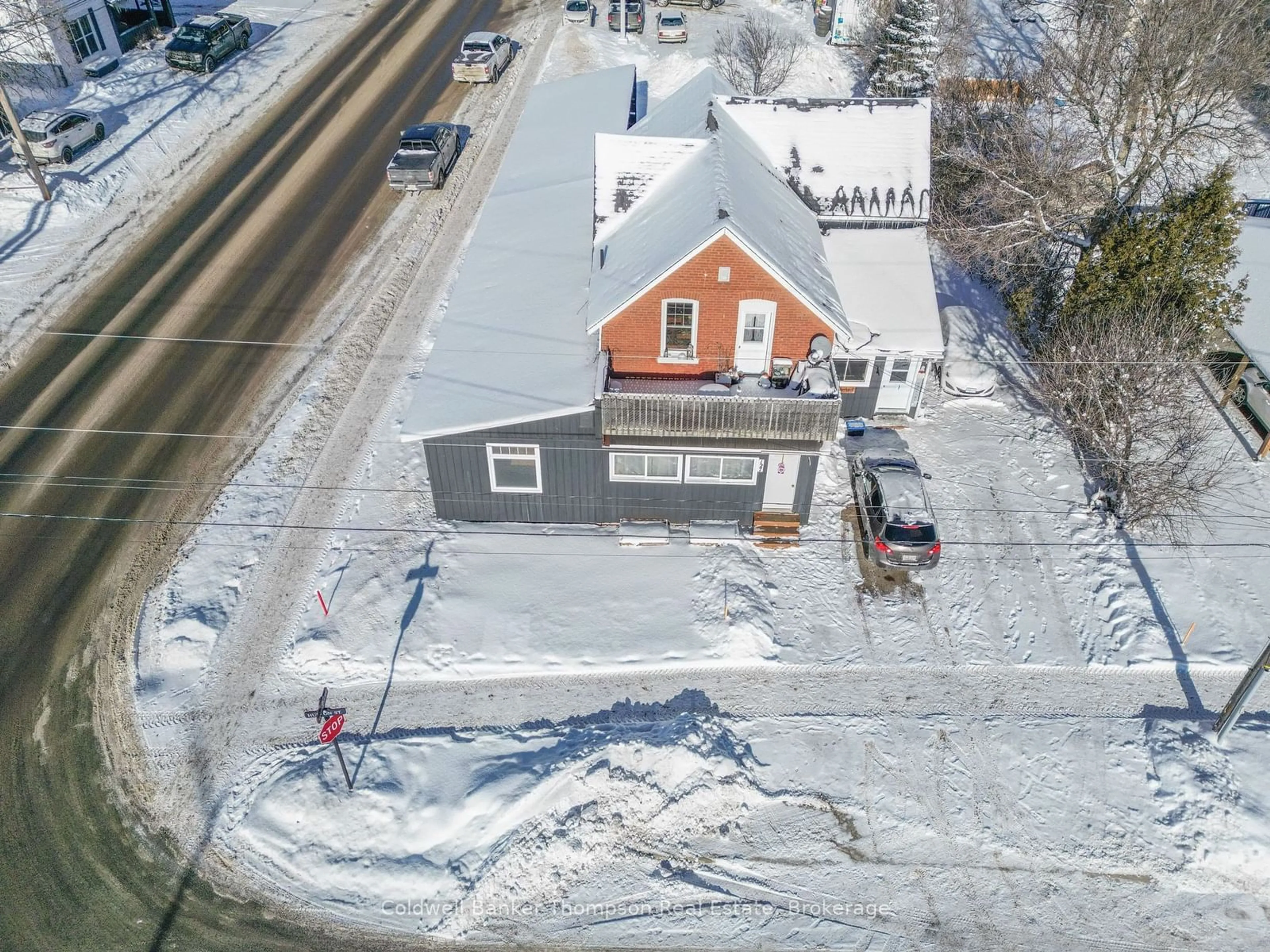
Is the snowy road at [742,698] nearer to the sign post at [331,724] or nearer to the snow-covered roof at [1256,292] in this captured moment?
the sign post at [331,724]

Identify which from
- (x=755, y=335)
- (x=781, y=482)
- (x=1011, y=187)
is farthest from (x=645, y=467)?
(x=1011, y=187)

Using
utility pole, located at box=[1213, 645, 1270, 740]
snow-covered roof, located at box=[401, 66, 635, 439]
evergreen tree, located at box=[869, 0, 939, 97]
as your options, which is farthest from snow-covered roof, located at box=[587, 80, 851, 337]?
evergreen tree, located at box=[869, 0, 939, 97]

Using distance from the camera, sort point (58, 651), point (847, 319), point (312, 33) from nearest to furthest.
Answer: point (58, 651) → point (847, 319) → point (312, 33)

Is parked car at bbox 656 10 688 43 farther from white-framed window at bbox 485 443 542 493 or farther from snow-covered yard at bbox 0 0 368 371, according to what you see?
white-framed window at bbox 485 443 542 493

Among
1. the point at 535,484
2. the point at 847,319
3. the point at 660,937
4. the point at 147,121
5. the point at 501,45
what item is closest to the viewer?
the point at 660,937

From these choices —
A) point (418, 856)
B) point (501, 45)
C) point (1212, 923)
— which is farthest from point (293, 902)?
point (501, 45)

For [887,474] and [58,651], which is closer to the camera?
[58,651]

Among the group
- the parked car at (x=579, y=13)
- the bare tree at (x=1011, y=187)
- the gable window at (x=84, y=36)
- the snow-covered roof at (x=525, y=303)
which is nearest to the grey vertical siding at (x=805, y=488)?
the snow-covered roof at (x=525, y=303)

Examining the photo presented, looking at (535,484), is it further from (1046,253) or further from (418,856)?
(1046,253)
